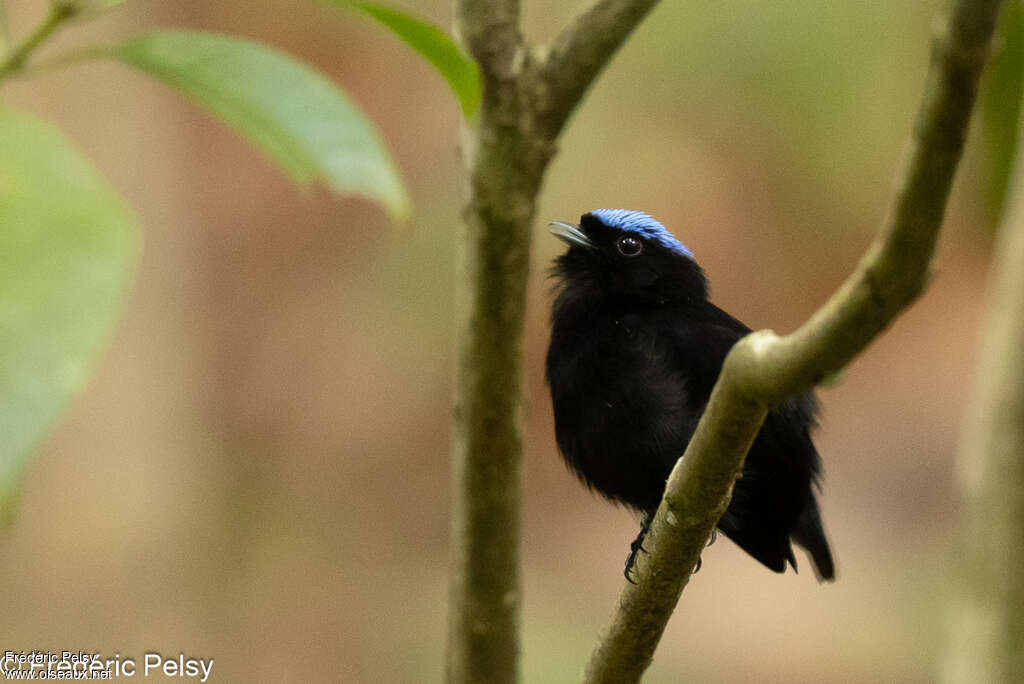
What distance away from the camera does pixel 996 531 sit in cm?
283

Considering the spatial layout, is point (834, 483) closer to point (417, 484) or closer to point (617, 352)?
point (417, 484)

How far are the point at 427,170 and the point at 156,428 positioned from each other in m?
2.86

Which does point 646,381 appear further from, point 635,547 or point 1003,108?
point 1003,108

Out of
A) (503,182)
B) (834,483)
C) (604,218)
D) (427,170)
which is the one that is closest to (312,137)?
(503,182)

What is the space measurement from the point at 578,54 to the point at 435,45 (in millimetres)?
1117

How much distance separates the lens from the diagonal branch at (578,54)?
2.39m

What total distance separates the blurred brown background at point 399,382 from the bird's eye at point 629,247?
11.0ft

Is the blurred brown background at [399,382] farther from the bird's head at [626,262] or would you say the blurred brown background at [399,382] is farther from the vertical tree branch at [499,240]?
the vertical tree branch at [499,240]

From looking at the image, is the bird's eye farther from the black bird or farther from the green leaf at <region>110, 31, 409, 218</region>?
the green leaf at <region>110, 31, 409, 218</region>

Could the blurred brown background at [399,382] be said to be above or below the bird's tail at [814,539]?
A: above

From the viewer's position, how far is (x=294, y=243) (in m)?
9.87

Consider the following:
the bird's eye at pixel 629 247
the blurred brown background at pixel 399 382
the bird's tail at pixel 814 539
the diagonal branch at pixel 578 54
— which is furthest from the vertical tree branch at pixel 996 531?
the blurred brown background at pixel 399 382

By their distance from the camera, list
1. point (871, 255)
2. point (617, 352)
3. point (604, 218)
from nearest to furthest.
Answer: point (871, 255) < point (617, 352) < point (604, 218)

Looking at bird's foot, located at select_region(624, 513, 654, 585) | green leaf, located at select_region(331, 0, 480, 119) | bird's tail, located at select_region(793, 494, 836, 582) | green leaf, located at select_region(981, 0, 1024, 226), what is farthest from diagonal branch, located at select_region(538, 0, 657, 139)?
bird's tail, located at select_region(793, 494, 836, 582)
